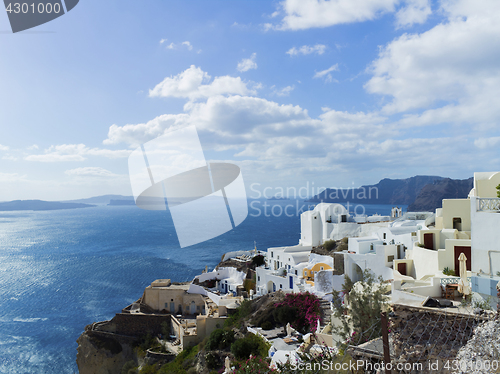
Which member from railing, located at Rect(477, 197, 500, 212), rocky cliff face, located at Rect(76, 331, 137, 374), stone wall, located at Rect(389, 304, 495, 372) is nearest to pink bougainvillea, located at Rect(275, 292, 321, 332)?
railing, located at Rect(477, 197, 500, 212)

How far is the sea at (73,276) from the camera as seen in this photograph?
87.8 feet

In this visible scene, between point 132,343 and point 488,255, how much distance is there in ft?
75.1

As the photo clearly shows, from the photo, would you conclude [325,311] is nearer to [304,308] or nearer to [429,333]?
[304,308]

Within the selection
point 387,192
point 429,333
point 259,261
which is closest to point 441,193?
point 387,192

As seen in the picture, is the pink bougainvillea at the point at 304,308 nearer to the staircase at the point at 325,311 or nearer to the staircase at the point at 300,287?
the staircase at the point at 325,311

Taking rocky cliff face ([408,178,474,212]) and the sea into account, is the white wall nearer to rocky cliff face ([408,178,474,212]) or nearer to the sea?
the sea

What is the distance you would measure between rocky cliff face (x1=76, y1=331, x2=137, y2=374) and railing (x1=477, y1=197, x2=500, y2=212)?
2314cm

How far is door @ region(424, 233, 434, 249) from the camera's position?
15477 mm

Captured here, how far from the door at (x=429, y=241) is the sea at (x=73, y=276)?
82.9 ft

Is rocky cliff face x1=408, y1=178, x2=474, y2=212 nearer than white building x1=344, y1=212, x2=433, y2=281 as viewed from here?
No

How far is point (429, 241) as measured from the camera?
50.9 ft

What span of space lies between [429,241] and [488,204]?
29.7 ft

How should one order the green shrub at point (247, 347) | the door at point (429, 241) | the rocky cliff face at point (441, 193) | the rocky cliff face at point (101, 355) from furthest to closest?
1. the rocky cliff face at point (441, 193)
2. the rocky cliff face at point (101, 355)
3. the door at point (429, 241)
4. the green shrub at point (247, 347)

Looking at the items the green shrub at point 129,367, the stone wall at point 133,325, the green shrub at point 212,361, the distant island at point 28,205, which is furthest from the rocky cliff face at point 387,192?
the distant island at point 28,205
